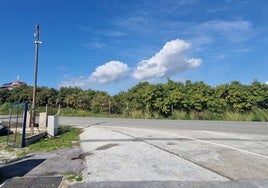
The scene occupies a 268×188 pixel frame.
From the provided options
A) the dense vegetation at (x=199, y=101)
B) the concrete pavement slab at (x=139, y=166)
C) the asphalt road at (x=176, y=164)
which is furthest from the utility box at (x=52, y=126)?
the dense vegetation at (x=199, y=101)

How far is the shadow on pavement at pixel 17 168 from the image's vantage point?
5.34 meters

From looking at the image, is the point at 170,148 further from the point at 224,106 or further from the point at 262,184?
the point at 224,106

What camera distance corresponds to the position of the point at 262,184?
14.8 feet

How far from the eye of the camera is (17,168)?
589 cm

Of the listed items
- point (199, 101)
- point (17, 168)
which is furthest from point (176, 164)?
point (199, 101)

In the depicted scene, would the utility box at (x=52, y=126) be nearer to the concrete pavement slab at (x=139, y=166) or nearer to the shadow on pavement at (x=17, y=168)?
the concrete pavement slab at (x=139, y=166)

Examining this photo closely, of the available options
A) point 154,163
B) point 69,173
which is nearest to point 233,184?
point 154,163

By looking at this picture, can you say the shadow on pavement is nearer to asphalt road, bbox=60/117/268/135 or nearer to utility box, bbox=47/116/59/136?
utility box, bbox=47/116/59/136

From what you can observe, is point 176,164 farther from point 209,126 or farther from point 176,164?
point 209,126

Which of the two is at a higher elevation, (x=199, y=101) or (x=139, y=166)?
(x=199, y=101)

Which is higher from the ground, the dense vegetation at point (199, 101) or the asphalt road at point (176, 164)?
the dense vegetation at point (199, 101)

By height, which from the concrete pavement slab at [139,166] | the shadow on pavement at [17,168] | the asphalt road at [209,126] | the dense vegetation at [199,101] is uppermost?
the dense vegetation at [199,101]

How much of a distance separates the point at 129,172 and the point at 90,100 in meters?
28.2

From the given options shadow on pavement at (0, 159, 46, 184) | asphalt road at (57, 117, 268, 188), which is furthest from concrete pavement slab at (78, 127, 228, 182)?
shadow on pavement at (0, 159, 46, 184)
